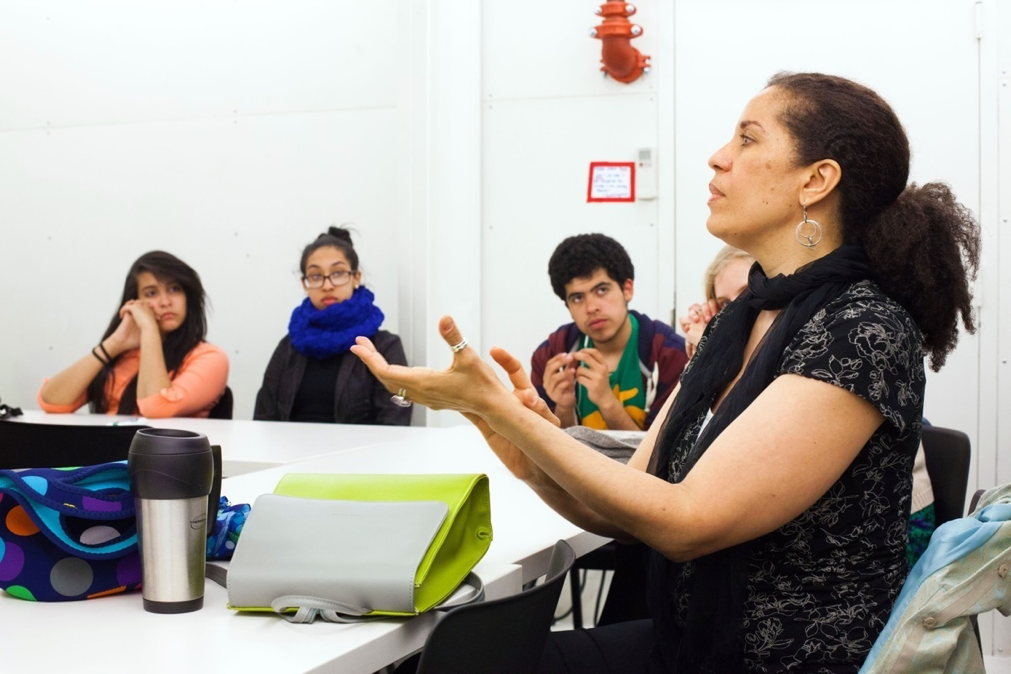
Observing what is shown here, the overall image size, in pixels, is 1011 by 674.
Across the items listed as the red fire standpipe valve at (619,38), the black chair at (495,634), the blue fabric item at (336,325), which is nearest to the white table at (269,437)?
the blue fabric item at (336,325)

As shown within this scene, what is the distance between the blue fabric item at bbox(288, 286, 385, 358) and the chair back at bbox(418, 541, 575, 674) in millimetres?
2793

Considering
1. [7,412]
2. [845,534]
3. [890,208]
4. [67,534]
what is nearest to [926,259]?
[890,208]

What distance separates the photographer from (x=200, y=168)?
4.57 meters

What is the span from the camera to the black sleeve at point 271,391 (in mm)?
3967

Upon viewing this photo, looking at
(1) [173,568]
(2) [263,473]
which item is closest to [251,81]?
(2) [263,473]

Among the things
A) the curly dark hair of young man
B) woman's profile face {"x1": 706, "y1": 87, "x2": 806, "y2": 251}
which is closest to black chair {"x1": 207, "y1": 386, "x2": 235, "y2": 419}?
the curly dark hair of young man

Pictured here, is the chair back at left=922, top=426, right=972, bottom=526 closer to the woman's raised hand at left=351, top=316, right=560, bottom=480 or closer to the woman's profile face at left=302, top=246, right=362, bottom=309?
the woman's raised hand at left=351, top=316, right=560, bottom=480

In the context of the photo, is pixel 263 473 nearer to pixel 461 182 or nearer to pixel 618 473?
pixel 618 473

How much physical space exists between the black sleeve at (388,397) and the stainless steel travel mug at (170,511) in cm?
257

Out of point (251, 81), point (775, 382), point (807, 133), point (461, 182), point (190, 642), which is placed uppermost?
point (251, 81)

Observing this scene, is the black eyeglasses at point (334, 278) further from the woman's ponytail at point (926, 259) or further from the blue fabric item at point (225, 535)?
the woman's ponytail at point (926, 259)

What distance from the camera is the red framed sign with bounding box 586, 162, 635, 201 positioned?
12.9 ft

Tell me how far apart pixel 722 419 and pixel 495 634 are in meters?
0.50

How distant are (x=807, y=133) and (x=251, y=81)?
3590mm
